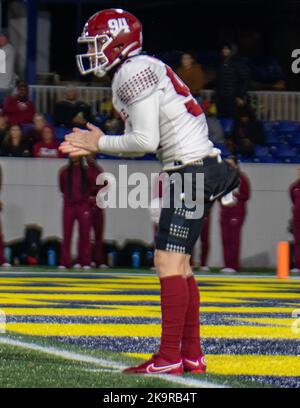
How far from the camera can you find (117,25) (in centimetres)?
757

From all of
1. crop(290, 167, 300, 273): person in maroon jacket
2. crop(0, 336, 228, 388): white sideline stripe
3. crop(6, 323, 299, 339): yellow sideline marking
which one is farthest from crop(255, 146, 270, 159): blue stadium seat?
crop(0, 336, 228, 388): white sideline stripe

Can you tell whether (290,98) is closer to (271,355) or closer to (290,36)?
(290,36)

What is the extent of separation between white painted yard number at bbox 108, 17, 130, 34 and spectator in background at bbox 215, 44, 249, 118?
12.2 meters

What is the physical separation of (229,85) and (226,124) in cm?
55

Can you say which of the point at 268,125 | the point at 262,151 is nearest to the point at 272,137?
the point at 268,125

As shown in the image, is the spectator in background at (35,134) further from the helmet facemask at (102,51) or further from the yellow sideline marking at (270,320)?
the helmet facemask at (102,51)

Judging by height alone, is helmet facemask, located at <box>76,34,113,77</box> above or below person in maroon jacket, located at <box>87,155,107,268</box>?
above

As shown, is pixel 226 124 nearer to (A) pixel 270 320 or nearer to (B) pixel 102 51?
(A) pixel 270 320

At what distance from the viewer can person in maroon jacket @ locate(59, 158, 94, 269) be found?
17.4 metres

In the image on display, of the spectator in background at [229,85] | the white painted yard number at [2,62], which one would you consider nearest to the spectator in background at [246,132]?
the spectator in background at [229,85]

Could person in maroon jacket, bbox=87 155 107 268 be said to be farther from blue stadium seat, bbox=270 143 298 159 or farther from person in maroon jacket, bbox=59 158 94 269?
blue stadium seat, bbox=270 143 298 159

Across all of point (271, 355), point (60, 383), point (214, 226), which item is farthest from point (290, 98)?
point (60, 383)

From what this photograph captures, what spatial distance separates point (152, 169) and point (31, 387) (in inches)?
462

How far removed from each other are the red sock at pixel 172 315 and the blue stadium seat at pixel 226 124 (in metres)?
12.4
